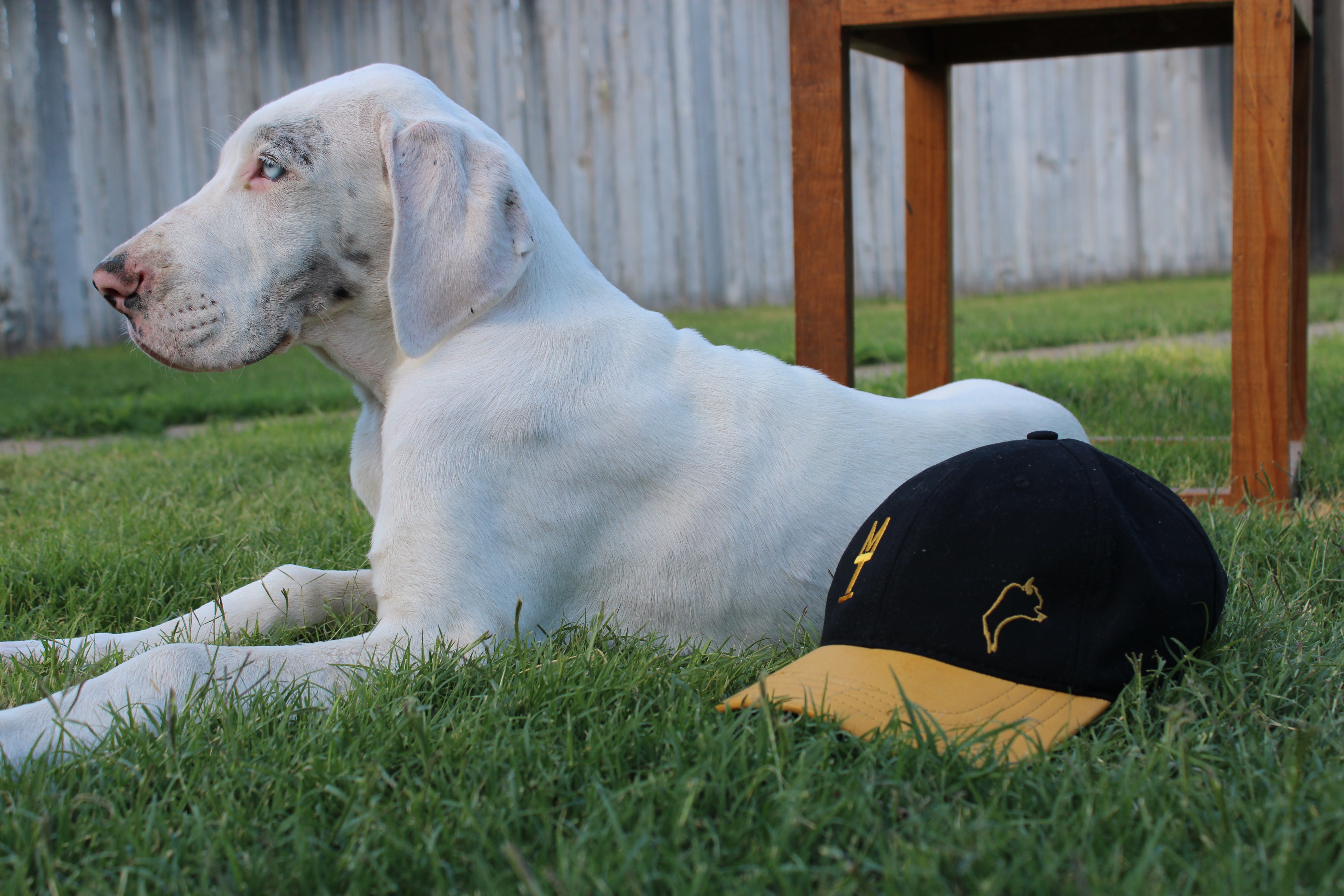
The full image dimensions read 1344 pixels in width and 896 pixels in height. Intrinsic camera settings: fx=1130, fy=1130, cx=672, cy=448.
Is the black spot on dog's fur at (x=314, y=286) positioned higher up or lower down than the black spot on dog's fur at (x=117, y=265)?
lower down

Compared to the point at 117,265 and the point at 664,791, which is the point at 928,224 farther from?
the point at 664,791

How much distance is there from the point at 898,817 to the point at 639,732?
0.39 meters

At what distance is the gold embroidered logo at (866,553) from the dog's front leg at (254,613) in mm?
975

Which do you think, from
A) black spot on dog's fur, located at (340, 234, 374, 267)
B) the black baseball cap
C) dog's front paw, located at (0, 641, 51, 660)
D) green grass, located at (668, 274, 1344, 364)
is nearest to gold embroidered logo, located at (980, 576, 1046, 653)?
the black baseball cap

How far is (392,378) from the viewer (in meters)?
2.23

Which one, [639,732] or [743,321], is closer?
[639,732]

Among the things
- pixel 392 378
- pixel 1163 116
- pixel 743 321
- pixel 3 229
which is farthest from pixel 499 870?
pixel 1163 116

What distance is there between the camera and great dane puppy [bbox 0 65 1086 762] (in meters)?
1.97

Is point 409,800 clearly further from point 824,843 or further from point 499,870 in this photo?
point 824,843

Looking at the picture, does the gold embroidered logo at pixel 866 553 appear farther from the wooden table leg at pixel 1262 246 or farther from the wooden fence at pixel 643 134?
the wooden fence at pixel 643 134

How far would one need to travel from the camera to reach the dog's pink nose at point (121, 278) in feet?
6.95

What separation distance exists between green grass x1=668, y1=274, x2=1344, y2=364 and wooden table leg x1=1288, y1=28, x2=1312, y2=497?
6.00 feet

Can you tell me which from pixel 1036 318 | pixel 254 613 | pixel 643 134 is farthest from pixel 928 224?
pixel 643 134

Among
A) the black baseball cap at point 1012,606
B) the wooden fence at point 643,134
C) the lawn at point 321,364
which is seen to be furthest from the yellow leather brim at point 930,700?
the wooden fence at point 643,134
